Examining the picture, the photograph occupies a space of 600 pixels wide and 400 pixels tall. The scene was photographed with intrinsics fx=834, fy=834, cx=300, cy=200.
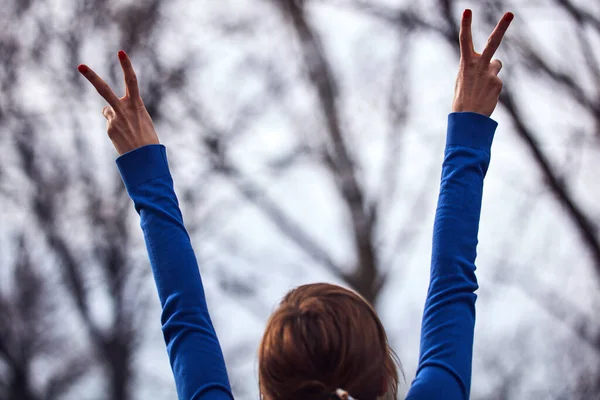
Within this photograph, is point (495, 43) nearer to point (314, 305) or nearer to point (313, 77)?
point (314, 305)

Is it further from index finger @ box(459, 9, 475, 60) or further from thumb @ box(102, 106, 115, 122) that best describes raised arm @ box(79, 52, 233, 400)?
index finger @ box(459, 9, 475, 60)

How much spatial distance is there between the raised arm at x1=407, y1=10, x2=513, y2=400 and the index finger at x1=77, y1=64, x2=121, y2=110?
68 cm

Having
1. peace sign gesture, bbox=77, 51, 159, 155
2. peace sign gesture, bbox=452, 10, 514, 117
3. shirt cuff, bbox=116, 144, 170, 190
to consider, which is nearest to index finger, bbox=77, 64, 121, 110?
peace sign gesture, bbox=77, 51, 159, 155

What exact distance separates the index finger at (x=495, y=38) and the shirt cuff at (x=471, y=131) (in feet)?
0.42

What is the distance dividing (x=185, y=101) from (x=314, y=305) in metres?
8.72

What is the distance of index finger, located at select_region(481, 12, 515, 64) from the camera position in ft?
5.45

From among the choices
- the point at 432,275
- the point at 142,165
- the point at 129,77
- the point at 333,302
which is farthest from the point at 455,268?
the point at 129,77

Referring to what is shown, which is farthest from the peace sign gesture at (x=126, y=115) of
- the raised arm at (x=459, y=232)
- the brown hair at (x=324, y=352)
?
the raised arm at (x=459, y=232)

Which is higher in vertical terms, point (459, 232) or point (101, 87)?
point (101, 87)

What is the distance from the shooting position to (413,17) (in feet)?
20.1

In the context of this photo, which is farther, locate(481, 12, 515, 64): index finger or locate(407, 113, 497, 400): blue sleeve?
locate(481, 12, 515, 64): index finger

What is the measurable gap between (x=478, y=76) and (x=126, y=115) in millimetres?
730

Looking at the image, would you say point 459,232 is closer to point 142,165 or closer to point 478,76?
point 478,76

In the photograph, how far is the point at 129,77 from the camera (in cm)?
172
